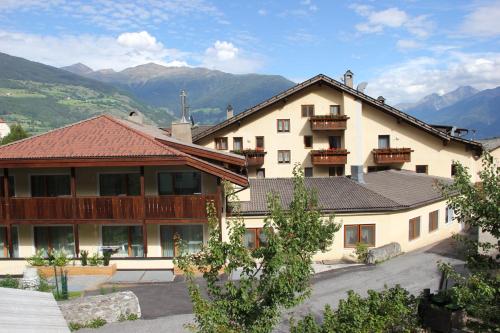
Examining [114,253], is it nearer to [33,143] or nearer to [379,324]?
[33,143]

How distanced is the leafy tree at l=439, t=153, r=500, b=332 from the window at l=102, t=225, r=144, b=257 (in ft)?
55.7

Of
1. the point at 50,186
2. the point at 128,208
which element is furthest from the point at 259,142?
the point at 50,186

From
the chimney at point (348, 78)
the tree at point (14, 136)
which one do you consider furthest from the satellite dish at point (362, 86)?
the tree at point (14, 136)

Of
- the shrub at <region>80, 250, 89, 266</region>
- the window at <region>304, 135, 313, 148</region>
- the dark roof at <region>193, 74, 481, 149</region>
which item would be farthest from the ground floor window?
the window at <region>304, 135, 313, 148</region>

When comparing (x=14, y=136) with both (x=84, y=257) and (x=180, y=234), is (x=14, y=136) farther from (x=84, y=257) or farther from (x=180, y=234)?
(x=180, y=234)

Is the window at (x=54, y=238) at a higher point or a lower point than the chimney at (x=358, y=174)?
lower

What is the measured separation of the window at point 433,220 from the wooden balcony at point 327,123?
12.3 meters

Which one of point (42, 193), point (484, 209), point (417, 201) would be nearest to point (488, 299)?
point (484, 209)

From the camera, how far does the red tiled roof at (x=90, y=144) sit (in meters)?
21.5

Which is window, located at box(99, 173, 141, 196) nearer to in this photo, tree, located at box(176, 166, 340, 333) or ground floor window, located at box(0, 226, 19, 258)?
ground floor window, located at box(0, 226, 19, 258)

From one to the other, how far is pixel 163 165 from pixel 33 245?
29.0 feet

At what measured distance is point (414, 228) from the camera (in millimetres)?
25453

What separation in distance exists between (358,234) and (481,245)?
14.3 metres

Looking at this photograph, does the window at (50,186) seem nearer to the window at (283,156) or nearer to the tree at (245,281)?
the tree at (245,281)
